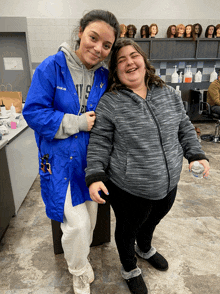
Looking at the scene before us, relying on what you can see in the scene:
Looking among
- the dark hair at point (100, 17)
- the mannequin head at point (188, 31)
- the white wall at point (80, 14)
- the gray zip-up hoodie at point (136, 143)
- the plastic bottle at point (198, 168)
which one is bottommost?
the plastic bottle at point (198, 168)

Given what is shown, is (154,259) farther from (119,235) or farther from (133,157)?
(133,157)

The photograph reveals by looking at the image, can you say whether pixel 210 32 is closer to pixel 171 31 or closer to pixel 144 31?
pixel 171 31

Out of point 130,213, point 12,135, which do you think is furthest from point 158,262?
point 12,135

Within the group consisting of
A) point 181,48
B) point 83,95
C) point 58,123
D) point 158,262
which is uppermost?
point 181,48

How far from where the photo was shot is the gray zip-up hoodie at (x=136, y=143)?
102cm

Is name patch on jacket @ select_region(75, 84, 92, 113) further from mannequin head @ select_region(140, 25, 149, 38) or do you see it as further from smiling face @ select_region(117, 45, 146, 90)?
mannequin head @ select_region(140, 25, 149, 38)

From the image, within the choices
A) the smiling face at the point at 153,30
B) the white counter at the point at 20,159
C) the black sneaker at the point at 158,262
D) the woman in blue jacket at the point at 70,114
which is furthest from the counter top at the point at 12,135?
the smiling face at the point at 153,30

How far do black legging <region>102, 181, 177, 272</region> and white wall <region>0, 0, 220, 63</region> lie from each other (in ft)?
14.4

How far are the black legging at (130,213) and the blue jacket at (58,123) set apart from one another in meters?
0.17

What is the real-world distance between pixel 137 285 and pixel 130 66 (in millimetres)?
1221

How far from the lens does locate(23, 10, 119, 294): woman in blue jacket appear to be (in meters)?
0.98

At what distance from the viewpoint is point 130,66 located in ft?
3.48

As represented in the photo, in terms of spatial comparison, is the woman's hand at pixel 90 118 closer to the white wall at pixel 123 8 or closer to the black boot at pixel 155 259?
the black boot at pixel 155 259

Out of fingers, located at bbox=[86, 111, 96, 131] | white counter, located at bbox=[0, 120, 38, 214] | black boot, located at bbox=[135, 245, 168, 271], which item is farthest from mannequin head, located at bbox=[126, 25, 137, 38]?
black boot, located at bbox=[135, 245, 168, 271]
